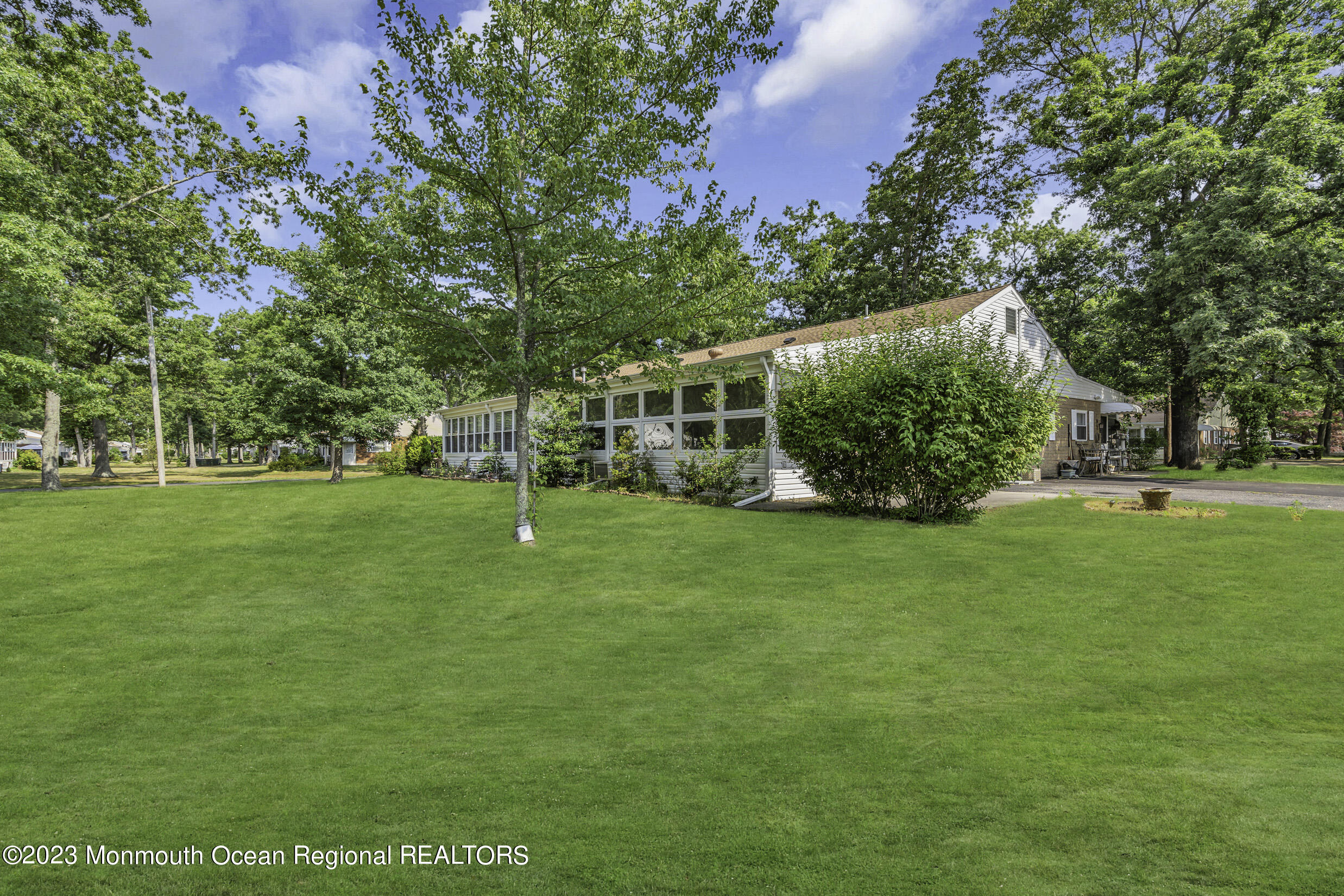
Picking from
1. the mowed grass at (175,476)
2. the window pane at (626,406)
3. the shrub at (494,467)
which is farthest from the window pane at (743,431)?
the mowed grass at (175,476)

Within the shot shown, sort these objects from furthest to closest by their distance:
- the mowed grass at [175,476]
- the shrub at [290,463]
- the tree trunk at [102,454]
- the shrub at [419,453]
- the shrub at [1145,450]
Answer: the shrub at [290,463] → the tree trunk at [102,454] → the shrub at [419,453] → the shrub at [1145,450] → the mowed grass at [175,476]

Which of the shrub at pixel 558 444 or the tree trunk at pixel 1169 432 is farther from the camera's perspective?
the tree trunk at pixel 1169 432

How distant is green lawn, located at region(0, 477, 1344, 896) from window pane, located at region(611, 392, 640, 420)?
30.3ft

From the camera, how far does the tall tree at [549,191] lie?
8.78 meters

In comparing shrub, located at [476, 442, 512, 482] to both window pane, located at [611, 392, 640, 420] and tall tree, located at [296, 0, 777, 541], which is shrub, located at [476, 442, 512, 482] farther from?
tall tree, located at [296, 0, 777, 541]

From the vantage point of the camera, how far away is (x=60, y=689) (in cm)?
475

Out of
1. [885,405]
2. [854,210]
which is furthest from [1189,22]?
[885,405]

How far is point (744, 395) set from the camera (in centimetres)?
1530

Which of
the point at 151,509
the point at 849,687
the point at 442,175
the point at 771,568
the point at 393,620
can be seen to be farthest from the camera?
the point at 151,509

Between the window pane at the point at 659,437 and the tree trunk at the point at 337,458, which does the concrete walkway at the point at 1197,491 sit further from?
the tree trunk at the point at 337,458

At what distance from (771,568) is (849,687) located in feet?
11.4

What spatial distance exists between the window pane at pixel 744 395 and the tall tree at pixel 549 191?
18.0ft

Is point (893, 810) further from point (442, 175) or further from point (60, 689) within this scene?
point (442, 175)

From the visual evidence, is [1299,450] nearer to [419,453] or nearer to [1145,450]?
[1145,450]
